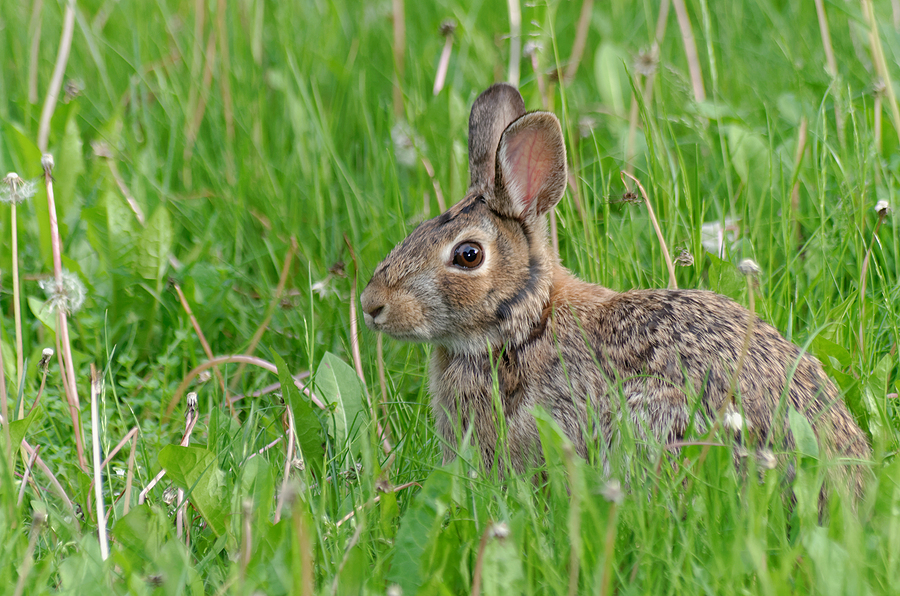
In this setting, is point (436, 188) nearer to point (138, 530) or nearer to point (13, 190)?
point (13, 190)

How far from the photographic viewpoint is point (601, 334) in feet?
11.4

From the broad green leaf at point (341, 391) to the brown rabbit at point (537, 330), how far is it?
0.82ft

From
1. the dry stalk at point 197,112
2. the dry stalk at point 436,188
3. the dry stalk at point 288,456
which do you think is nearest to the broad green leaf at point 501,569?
the dry stalk at point 288,456

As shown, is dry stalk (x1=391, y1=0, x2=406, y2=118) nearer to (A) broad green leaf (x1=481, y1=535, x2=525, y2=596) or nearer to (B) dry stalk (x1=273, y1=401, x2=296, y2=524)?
(B) dry stalk (x1=273, y1=401, x2=296, y2=524)

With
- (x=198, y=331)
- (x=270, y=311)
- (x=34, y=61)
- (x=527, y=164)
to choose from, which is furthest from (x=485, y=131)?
(x=34, y=61)

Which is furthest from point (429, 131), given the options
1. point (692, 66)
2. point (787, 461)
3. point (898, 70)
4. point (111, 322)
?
point (787, 461)

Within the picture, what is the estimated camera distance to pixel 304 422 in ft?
11.0

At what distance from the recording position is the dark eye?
3580 mm

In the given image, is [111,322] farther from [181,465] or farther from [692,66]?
[692,66]

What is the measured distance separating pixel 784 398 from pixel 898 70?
2820 mm

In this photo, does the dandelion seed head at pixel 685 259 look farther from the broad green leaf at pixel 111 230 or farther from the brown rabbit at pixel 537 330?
the broad green leaf at pixel 111 230

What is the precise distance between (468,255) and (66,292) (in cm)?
157

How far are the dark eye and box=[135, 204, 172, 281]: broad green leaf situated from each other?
147 cm

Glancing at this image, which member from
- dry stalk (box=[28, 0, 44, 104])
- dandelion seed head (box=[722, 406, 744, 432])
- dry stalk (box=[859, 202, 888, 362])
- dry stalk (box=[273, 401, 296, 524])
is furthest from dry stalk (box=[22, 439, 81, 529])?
dry stalk (box=[859, 202, 888, 362])
